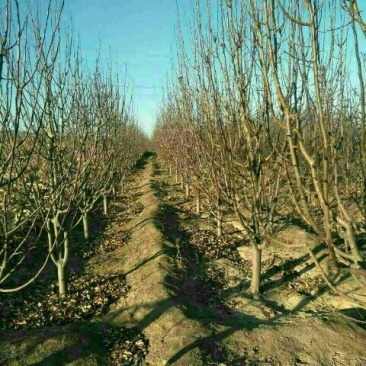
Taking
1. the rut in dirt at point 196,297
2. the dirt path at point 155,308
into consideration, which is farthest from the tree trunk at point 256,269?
the dirt path at point 155,308

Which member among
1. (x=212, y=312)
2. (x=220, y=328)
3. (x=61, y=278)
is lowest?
(x=212, y=312)

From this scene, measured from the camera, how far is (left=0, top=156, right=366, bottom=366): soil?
14.6 ft

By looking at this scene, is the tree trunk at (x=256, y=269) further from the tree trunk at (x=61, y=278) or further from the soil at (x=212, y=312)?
the tree trunk at (x=61, y=278)

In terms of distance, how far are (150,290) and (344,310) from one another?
9.74 feet

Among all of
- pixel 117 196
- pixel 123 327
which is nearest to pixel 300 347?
pixel 123 327

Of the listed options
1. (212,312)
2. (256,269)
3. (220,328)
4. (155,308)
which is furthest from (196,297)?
(220,328)

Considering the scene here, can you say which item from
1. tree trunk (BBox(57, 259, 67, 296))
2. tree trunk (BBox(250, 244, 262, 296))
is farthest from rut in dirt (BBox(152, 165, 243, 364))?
tree trunk (BBox(57, 259, 67, 296))

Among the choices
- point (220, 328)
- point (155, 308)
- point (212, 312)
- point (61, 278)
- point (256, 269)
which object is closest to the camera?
point (220, 328)

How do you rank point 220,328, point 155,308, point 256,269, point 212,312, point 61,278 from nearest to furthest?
point 220,328 → point 155,308 → point 212,312 → point 256,269 → point 61,278

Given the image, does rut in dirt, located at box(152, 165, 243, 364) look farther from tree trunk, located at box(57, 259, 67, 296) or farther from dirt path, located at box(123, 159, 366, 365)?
tree trunk, located at box(57, 259, 67, 296)

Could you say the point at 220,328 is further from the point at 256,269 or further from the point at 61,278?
the point at 61,278

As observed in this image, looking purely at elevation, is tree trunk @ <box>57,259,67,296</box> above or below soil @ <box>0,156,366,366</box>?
above

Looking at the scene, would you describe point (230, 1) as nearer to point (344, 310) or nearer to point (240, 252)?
point (344, 310)

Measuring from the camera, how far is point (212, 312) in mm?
5859
